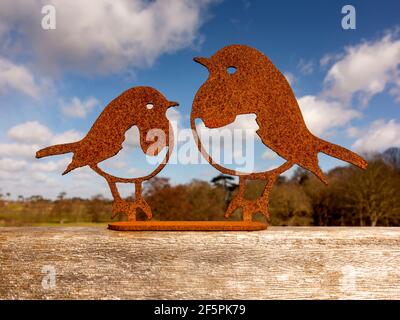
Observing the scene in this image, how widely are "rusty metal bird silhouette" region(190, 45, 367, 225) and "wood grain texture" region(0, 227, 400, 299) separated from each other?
489 mm

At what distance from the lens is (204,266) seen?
2.53 meters

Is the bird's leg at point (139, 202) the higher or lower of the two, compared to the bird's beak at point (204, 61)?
lower

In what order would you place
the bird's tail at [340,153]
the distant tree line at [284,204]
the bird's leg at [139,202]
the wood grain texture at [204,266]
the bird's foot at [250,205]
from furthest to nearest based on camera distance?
1. the distant tree line at [284,204]
2. the bird's leg at [139,202]
3. the bird's foot at [250,205]
4. the bird's tail at [340,153]
5. the wood grain texture at [204,266]

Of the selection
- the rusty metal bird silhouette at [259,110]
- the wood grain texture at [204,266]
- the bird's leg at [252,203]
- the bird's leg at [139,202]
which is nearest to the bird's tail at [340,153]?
the rusty metal bird silhouette at [259,110]

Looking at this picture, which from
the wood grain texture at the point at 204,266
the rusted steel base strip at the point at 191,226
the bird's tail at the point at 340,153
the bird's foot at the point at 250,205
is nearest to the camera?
the wood grain texture at the point at 204,266

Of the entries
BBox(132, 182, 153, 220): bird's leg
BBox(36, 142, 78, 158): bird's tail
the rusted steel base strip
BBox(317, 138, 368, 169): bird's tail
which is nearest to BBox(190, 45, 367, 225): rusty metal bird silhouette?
BBox(317, 138, 368, 169): bird's tail

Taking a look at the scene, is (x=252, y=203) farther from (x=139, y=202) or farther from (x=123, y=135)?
(x=123, y=135)

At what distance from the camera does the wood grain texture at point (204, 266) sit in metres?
2.51

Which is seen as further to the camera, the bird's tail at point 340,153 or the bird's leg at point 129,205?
the bird's leg at point 129,205

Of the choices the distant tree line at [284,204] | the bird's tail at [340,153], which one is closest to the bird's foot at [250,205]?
the bird's tail at [340,153]

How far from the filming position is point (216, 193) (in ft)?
60.4

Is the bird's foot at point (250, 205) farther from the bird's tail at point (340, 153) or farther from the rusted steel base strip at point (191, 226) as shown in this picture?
the bird's tail at point (340, 153)

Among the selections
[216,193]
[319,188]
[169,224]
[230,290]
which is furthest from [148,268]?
[319,188]

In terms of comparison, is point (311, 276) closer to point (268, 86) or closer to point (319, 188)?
point (268, 86)
